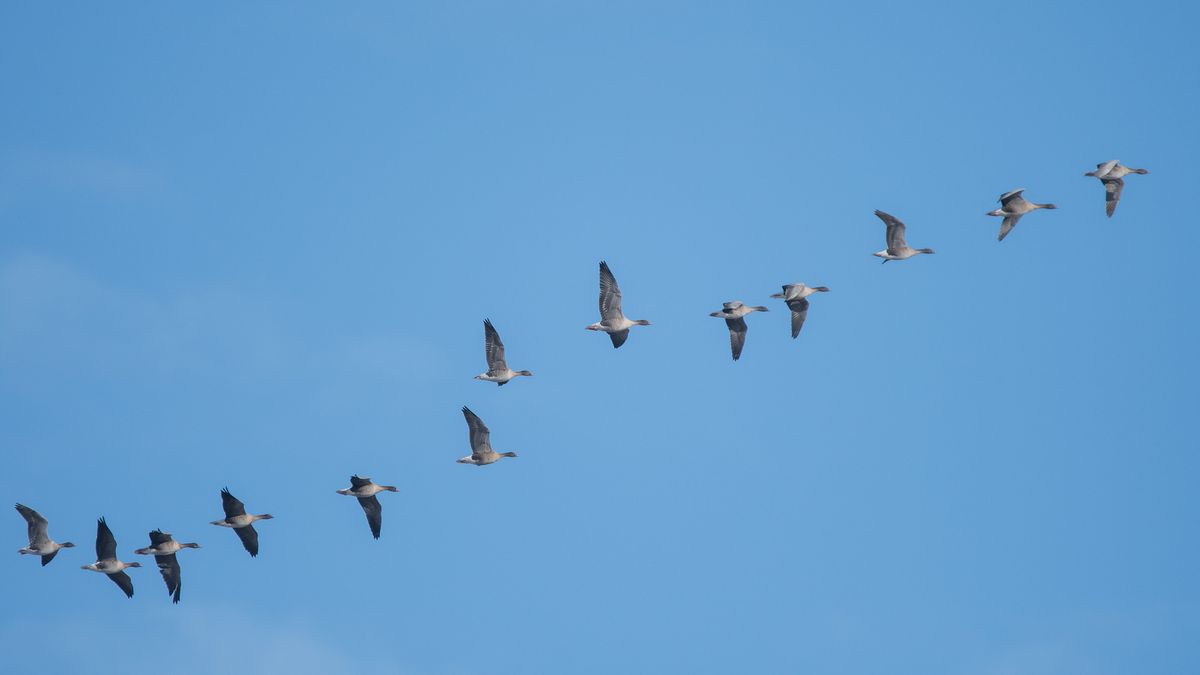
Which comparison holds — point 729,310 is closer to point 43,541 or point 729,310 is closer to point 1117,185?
point 1117,185

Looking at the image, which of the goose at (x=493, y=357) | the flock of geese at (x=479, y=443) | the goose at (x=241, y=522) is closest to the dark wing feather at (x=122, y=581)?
the flock of geese at (x=479, y=443)

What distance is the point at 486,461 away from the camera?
119ft

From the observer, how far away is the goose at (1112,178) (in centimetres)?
3716

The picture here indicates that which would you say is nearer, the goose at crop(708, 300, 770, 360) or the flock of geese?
the flock of geese

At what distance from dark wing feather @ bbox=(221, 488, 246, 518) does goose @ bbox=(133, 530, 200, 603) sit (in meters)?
1.53

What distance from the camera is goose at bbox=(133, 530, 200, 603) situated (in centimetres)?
3519

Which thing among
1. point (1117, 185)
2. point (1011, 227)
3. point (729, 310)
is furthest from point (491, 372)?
point (1117, 185)

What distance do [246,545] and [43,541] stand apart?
541 cm

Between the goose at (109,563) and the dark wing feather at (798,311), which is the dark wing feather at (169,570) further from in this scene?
the dark wing feather at (798,311)

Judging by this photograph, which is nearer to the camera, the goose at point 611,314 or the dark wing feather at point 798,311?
the goose at point 611,314

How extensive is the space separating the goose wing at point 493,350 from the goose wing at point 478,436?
1.36 meters

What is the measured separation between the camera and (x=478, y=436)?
36031 millimetres

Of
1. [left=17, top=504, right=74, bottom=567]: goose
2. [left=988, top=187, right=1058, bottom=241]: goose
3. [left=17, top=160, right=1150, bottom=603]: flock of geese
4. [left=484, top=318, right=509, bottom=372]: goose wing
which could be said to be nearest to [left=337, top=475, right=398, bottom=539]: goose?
[left=17, top=160, right=1150, bottom=603]: flock of geese

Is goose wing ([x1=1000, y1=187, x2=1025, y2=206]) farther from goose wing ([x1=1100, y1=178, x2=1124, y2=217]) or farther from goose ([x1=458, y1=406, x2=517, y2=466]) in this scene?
goose ([x1=458, y1=406, x2=517, y2=466])
